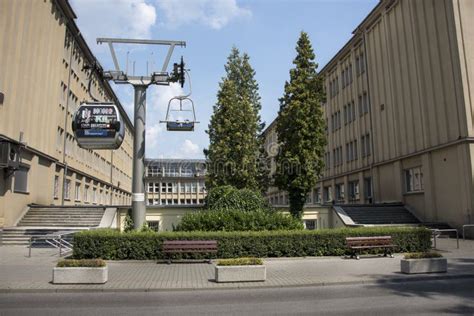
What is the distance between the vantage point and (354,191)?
42562 millimetres

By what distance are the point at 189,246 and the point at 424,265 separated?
25.0ft

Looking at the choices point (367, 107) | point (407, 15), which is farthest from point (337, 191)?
point (407, 15)

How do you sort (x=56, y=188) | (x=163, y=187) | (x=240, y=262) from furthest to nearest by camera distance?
1. (x=163, y=187)
2. (x=56, y=188)
3. (x=240, y=262)

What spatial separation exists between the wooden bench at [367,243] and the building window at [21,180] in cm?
2089

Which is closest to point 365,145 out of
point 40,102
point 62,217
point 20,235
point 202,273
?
point 62,217

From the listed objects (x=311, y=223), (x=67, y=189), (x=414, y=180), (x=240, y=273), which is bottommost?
(x=240, y=273)

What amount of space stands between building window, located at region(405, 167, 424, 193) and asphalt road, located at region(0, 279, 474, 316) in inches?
797

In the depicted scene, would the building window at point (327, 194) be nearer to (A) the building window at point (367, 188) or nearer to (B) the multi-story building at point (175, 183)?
(A) the building window at point (367, 188)

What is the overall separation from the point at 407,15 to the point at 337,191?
20928 millimetres

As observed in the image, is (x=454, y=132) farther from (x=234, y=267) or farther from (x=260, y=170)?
(x=234, y=267)

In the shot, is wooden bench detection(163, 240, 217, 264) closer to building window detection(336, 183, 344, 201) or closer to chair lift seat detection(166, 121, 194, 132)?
chair lift seat detection(166, 121, 194, 132)

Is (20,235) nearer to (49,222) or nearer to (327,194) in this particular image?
(49,222)

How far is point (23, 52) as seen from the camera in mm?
27188

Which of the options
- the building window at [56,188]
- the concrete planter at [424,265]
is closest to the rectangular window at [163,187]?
the building window at [56,188]
